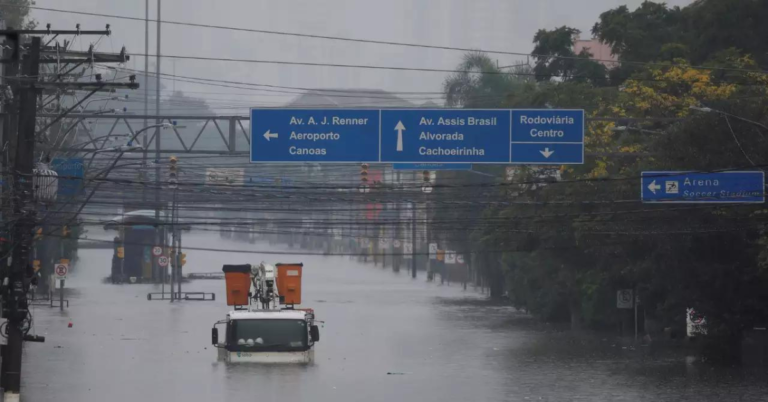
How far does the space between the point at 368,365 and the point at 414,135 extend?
10.7 m

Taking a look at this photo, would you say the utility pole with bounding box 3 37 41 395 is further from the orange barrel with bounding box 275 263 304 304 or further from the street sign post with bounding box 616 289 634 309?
the street sign post with bounding box 616 289 634 309

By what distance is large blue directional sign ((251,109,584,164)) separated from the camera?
35250 mm

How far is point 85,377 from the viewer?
123ft

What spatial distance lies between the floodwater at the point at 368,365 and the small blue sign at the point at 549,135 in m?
6.37

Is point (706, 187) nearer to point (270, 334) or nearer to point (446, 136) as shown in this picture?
point (446, 136)

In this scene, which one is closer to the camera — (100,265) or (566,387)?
(566,387)

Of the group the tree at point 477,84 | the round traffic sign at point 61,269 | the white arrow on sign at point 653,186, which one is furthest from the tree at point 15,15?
the white arrow on sign at point 653,186

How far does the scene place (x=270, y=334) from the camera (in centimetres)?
3547

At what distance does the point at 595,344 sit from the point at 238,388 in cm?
2628

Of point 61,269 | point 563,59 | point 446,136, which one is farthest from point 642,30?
point 61,269

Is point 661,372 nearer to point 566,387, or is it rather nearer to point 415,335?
point 566,387

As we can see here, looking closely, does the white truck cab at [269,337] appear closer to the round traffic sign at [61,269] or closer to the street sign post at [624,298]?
the street sign post at [624,298]

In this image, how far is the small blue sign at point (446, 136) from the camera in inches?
1390

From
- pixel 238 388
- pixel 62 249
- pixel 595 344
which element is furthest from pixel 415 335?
pixel 62 249
